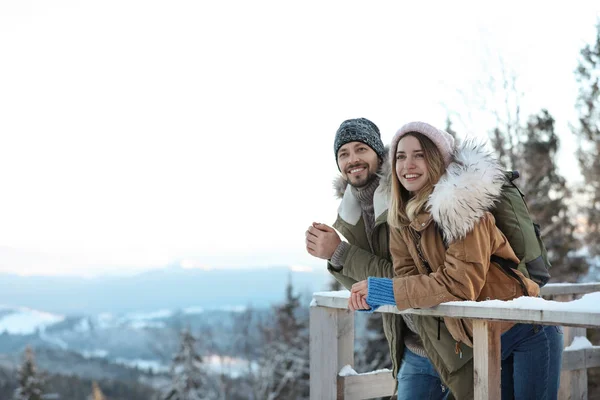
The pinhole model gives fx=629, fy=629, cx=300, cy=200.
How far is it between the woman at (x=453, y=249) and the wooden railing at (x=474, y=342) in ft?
0.38

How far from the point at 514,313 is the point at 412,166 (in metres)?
0.73

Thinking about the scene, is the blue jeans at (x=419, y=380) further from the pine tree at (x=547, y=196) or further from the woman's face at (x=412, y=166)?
the pine tree at (x=547, y=196)

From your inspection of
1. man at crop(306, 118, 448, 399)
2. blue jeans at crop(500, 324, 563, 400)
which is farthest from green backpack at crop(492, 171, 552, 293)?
man at crop(306, 118, 448, 399)

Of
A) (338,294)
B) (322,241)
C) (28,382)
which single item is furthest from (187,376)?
(322,241)

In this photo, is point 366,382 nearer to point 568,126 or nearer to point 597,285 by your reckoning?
point 597,285

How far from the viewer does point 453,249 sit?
229 centimetres

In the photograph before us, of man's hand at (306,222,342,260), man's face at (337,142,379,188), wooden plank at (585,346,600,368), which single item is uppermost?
man's face at (337,142,379,188)

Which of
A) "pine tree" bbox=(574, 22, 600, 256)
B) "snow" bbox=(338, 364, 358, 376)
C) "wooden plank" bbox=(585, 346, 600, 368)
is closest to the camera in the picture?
"snow" bbox=(338, 364, 358, 376)

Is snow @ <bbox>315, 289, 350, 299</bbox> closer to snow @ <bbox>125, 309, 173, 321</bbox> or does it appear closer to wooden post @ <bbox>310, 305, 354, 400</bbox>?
wooden post @ <bbox>310, 305, 354, 400</bbox>

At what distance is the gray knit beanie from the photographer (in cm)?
311

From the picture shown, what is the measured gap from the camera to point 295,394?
22234 mm

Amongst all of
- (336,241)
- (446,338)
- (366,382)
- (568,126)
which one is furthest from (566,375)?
(568,126)

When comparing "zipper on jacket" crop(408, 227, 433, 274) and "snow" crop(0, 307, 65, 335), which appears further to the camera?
"snow" crop(0, 307, 65, 335)

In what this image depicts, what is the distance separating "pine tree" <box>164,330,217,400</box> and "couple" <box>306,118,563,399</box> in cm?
3394
